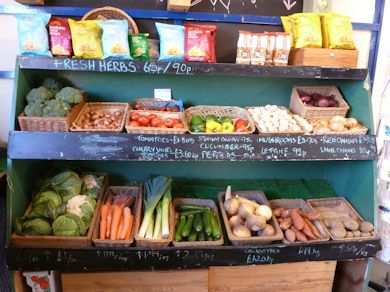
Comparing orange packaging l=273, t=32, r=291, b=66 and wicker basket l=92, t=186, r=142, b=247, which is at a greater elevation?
orange packaging l=273, t=32, r=291, b=66

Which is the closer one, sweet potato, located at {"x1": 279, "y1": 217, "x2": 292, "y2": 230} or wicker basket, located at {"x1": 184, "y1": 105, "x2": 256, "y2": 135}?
sweet potato, located at {"x1": 279, "y1": 217, "x2": 292, "y2": 230}

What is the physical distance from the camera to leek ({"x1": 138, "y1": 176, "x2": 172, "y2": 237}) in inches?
78.4

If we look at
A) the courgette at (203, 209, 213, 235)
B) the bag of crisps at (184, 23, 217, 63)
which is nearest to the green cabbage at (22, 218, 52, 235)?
the courgette at (203, 209, 213, 235)

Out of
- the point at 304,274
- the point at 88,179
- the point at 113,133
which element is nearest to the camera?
the point at 113,133

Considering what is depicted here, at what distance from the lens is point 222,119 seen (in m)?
2.12

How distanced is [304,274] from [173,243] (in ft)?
2.93

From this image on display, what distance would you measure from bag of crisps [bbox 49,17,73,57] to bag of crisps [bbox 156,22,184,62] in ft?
1.74

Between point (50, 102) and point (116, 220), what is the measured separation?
→ 797 millimetres

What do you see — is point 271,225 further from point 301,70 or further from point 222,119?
point 301,70

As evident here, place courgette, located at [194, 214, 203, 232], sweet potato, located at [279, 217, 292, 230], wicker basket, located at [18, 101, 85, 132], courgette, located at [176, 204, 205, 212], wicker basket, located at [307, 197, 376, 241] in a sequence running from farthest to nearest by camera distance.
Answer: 1. wicker basket, located at [307, 197, 376, 241]
2. courgette, located at [176, 204, 205, 212]
3. sweet potato, located at [279, 217, 292, 230]
4. courgette, located at [194, 214, 203, 232]
5. wicker basket, located at [18, 101, 85, 132]

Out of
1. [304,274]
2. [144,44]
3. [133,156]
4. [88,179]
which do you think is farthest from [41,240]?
[304,274]

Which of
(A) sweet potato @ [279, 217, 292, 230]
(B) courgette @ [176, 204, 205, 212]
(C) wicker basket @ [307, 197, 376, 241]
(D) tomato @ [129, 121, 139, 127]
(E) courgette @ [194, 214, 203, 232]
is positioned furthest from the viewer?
(C) wicker basket @ [307, 197, 376, 241]

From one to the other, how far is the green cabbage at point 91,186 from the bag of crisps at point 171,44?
3.17 feet

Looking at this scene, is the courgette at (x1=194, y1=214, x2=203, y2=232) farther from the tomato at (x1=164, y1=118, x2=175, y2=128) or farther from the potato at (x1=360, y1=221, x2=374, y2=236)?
the potato at (x1=360, y1=221, x2=374, y2=236)
